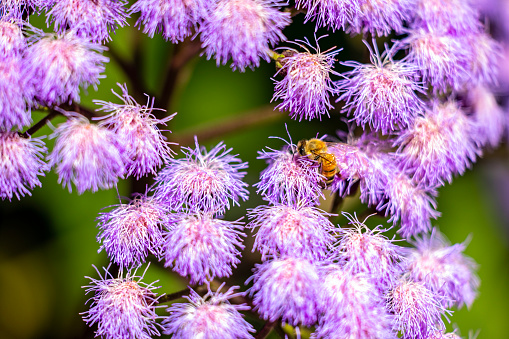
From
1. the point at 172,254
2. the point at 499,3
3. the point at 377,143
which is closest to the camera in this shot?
the point at 172,254

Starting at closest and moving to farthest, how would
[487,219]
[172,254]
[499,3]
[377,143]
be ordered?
[172,254] < [377,143] < [499,3] < [487,219]

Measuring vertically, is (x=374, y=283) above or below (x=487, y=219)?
above

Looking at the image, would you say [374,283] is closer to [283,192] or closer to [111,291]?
[283,192]

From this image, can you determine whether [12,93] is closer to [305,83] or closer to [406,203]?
[305,83]

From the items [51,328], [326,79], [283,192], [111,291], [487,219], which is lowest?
[51,328]

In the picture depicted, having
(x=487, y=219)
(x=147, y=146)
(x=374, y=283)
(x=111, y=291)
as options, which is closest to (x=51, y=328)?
(x=111, y=291)

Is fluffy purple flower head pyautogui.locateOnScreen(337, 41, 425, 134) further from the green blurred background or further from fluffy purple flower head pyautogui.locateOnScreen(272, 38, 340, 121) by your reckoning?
the green blurred background

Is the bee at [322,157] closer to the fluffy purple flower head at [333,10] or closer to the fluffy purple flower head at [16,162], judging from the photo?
the fluffy purple flower head at [333,10]

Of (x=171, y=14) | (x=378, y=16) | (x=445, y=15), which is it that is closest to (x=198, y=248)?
(x=171, y=14)

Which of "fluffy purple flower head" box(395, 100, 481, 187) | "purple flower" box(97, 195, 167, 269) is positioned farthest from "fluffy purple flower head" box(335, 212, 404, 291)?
"purple flower" box(97, 195, 167, 269)
